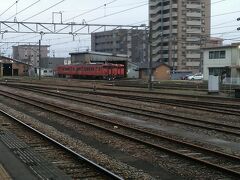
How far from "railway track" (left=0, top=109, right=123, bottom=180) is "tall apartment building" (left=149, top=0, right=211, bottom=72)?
401ft

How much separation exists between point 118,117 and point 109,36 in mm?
136389

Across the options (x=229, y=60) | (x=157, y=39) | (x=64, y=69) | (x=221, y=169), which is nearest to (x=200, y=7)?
(x=157, y=39)

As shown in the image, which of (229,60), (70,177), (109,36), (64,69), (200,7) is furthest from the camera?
(109,36)

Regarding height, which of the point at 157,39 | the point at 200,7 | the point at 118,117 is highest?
the point at 200,7

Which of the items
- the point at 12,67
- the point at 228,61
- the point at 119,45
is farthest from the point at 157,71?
the point at 119,45

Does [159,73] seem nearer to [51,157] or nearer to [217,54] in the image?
[217,54]

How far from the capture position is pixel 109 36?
15562cm

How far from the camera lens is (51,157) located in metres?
11.1

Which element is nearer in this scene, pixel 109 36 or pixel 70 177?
pixel 70 177

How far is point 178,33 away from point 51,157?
427 feet

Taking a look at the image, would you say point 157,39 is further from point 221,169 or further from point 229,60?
point 221,169

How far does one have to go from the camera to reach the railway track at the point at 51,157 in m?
9.20

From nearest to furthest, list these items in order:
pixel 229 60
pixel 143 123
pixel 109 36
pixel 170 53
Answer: pixel 143 123, pixel 229 60, pixel 170 53, pixel 109 36

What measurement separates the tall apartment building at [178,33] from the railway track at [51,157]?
122 meters
